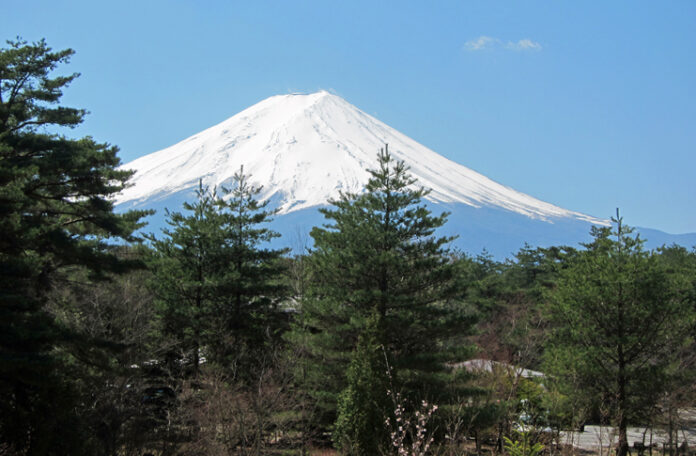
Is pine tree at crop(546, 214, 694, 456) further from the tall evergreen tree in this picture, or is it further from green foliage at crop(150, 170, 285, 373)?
the tall evergreen tree

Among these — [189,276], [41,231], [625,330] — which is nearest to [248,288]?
[189,276]

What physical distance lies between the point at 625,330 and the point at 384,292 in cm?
844

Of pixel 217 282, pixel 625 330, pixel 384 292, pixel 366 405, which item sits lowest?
pixel 366 405

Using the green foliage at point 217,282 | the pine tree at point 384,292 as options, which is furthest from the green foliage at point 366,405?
the green foliage at point 217,282

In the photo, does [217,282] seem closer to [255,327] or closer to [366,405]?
[255,327]

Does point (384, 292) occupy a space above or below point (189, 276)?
below

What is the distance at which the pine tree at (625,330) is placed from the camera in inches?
789

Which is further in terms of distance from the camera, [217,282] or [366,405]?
[217,282]

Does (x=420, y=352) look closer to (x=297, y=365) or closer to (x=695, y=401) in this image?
(x=297, y=365)

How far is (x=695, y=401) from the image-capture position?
23438 millimetres

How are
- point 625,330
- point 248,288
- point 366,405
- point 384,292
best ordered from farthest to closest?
point 248,288 < point 625,330 < point 384,292 < point 366,405

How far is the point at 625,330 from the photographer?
20.6m

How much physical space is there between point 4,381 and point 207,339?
1092cm

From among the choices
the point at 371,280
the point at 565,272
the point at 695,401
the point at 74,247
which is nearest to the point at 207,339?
the point at 371,280
